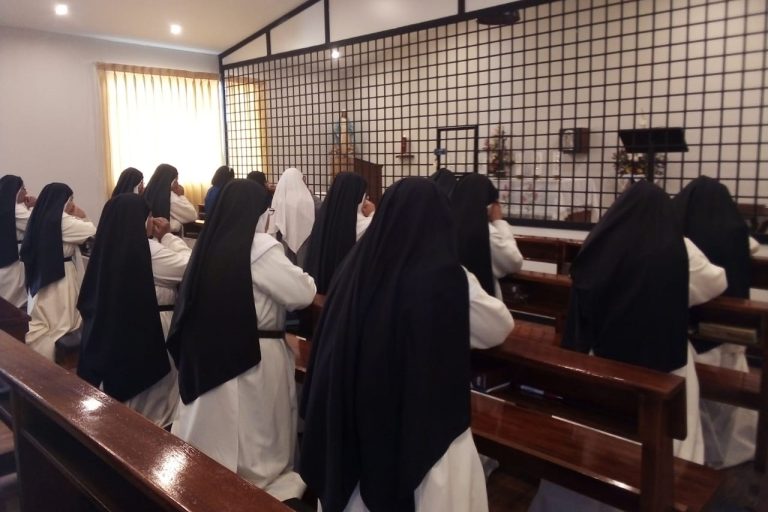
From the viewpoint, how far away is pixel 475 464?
5.44 feet

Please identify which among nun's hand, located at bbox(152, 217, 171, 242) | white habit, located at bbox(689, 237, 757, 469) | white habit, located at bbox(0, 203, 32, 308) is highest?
nun's hand, located at bbox(152, 217, 171, 242)

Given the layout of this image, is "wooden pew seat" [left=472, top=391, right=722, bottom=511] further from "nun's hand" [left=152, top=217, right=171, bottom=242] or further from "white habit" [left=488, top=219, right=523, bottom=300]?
"nun's hand" [left=152, top=217, right=171, bottom=242]

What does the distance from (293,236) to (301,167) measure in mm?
3150

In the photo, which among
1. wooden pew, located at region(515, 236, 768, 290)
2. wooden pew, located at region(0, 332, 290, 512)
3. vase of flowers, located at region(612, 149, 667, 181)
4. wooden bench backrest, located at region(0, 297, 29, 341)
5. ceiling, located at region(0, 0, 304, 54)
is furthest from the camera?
ceiling, located at region(0, 0, 304, 54)

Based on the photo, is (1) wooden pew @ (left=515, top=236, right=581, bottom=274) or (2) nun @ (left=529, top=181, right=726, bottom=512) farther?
(1) wooden pew @ (left=515, top=236, right=581, bottom=274)

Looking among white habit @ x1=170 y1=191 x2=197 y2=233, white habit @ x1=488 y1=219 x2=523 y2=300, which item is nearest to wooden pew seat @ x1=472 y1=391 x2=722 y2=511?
white habit @ x1=488 y1=219 x2=523 y2=300

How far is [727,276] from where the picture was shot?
10.3 feet

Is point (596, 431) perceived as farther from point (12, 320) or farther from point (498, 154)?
point (498, 154)

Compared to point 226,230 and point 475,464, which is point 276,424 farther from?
point 475,464

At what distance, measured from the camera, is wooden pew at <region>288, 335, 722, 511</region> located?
5.60ft

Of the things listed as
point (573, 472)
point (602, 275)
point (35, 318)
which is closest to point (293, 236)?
point (35, 318)

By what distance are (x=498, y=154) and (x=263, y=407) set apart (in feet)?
16.8

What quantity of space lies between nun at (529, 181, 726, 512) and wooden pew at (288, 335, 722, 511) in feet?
1.01

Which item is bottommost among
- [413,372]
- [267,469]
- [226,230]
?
[267,469]
